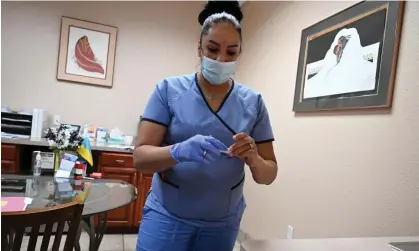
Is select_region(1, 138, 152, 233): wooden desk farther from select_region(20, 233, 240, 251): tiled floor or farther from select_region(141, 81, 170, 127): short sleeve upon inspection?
select_region(141, 81, 170, 127): short sleeve

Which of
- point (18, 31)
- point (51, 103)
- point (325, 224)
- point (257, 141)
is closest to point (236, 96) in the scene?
point (257, 141)

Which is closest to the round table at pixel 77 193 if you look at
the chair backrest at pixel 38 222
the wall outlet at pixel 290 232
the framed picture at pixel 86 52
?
the chair backrest at pixel 38 222

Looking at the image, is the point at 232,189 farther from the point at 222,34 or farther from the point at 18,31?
the point at 18,31

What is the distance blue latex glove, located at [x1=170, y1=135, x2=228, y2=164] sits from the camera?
37.7 inches

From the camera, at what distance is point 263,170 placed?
1.07m

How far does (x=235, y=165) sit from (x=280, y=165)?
5.17 feet

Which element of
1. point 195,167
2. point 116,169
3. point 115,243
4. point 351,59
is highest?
point 351,59

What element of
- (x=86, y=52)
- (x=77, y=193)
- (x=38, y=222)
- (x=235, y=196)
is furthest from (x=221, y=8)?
(x=86, y=52)

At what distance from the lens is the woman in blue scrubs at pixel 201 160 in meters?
1.05

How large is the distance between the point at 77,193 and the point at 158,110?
36.5 inches

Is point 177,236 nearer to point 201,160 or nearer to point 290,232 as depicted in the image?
point 201,160

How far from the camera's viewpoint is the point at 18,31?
3.22 meters

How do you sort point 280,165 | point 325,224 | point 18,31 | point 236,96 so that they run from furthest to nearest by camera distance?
point 18,31 → point 280,165 → point 325,224 → point 236,96

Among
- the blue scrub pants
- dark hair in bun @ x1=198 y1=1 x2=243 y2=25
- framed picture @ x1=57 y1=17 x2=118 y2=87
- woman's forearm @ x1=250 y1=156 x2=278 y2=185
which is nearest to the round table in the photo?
the blue scrub pants
